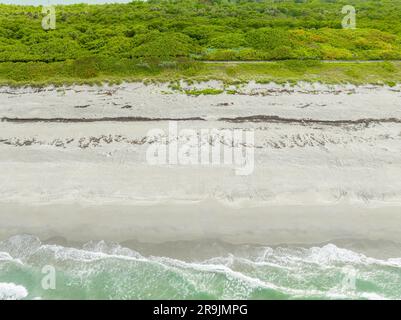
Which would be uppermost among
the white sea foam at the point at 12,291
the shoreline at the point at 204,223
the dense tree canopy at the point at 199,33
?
the dense tree canopy at the point at 199,33

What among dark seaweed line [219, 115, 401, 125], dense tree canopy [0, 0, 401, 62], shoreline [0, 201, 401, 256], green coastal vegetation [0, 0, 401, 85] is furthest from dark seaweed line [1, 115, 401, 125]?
dense tree canopy [0, 0, 401, 62]

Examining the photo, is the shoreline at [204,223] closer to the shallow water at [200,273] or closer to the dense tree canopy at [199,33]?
the shallow water at [200,273]

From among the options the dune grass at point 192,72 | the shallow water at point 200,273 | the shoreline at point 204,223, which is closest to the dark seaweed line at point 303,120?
the dune grass at point 192,72

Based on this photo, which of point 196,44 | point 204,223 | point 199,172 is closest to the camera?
point 204,223

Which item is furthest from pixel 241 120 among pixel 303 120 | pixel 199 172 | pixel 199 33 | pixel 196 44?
pixel 199 33

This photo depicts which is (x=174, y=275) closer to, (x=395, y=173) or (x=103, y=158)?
(x=103, y=158)

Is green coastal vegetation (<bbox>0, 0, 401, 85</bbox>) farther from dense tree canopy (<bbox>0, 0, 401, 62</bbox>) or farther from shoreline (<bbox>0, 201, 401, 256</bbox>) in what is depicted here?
shoreline (<bbox>0, 201, 401, 256</bbox>)

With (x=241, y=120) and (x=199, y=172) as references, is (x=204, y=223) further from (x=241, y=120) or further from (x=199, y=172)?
(x=241, y=120)
